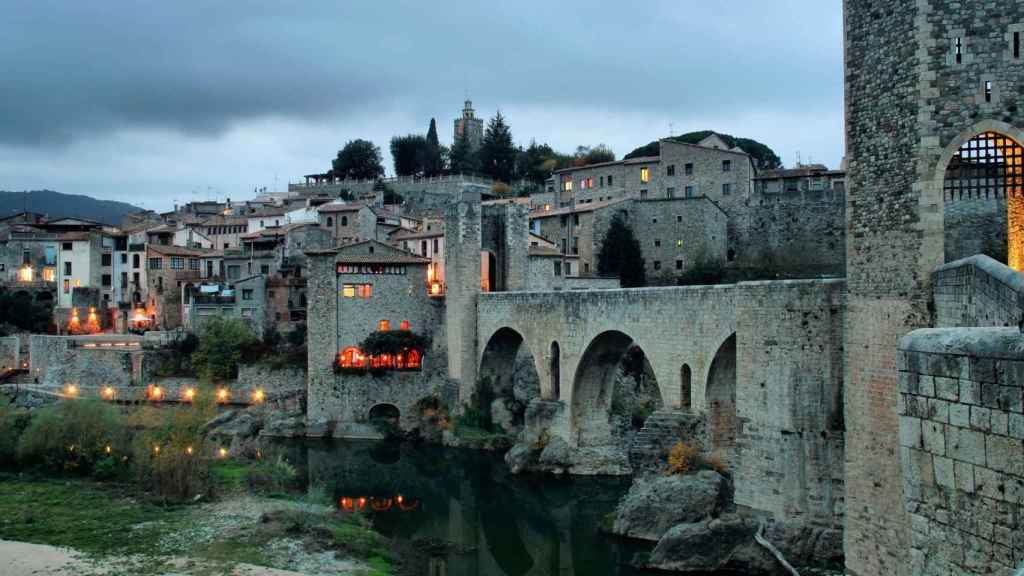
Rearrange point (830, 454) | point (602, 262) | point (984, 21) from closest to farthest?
point (984, 21) < point (830, 454) < point (602, 262)

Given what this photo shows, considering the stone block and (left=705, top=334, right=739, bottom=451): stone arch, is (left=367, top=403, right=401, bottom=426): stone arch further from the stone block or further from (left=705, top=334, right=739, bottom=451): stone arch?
the stone block

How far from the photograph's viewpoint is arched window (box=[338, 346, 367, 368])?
3975cm

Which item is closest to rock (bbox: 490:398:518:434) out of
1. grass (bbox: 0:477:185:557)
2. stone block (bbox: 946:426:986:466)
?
grass (bbox: 0:477:185:557)

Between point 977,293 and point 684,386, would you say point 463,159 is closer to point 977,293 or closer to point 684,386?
point 684,386

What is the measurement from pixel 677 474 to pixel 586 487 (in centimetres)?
597

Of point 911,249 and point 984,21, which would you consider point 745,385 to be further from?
point 984,21

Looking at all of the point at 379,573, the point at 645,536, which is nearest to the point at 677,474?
the point at 645,536

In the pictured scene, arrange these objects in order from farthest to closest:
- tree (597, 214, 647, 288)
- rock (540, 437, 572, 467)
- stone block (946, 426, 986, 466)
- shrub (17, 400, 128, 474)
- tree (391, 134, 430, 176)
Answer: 1. tree (391, 134, 430, 176)
2. tree (597, 214, 647, 288)
3. rock (540, 437, 572, 467)
4. shrub (17, 400, 128, 474)
5. stone block (946, 426, 986, 466)

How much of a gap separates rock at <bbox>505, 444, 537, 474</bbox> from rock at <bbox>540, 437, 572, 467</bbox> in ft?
1.64

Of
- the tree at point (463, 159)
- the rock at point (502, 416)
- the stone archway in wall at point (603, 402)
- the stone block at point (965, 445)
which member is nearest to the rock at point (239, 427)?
the rock at point (502, 416)

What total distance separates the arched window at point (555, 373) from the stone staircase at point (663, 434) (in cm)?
637

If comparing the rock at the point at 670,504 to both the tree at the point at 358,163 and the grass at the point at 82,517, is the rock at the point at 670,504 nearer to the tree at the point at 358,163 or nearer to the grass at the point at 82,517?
the grass at the point at 82,517

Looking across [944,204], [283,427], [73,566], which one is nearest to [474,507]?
[73,566]

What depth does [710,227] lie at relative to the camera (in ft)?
163
